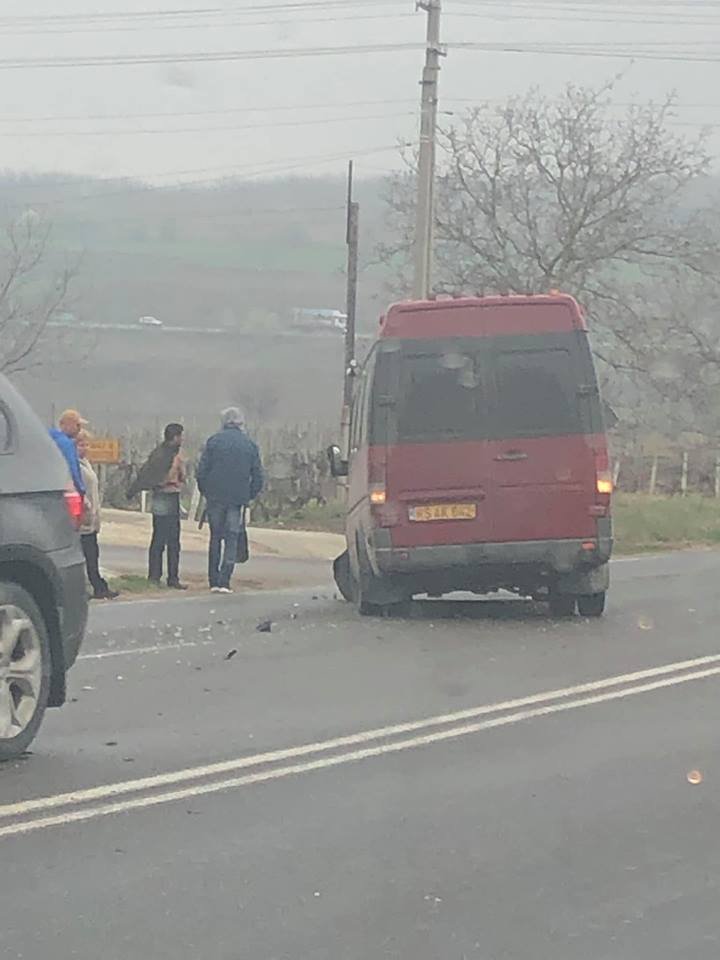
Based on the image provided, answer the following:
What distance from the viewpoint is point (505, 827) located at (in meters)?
6.94

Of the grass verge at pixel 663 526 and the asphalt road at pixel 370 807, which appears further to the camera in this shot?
the grass verge at pixel 663 526

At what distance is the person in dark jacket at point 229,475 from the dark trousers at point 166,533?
0.35 m

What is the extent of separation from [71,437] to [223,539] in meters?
2.71

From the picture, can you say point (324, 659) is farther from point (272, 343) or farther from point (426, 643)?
point (272, 343)

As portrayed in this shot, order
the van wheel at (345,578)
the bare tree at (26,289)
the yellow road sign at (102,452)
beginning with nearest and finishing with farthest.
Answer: the van wheel at (345,578)
the yellow road sign at (102,452)
the bare tree at (26,289)

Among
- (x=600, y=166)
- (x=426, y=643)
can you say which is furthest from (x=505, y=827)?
(x=600, y=166)

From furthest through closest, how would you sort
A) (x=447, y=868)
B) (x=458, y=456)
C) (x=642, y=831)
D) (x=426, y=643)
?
(x=458, y=456) → (x=426, y=643) → (x=642, y=831) → (x=447, y=868)

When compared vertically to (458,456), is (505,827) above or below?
below

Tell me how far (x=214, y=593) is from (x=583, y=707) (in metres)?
7.93

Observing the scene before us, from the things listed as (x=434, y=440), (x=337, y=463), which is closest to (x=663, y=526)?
(x=337, y=463)

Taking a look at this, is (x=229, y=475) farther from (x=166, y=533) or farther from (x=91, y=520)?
(x=91, y=520)

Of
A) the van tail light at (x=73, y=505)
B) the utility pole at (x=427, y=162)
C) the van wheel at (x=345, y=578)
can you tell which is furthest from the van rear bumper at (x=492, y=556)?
the utility pole at (x=427, y=162)

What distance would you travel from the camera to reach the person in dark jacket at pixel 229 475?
1695cm

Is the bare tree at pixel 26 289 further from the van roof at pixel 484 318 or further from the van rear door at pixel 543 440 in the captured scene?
the van rear door at pixel 543 440
